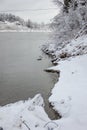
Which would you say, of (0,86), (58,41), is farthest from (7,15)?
(0,86)

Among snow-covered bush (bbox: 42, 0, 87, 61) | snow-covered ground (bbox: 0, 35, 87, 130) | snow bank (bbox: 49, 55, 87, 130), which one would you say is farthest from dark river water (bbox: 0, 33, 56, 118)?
snow-covered bush (bbox: 42, 0, 87, 61)

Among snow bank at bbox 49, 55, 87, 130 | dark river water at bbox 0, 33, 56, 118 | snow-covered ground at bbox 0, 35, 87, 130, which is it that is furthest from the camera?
dark river water at bbox 0, 33, 56, 118

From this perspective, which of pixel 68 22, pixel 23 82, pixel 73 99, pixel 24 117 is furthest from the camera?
pixel 68 22

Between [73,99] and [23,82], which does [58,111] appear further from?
[23,82]

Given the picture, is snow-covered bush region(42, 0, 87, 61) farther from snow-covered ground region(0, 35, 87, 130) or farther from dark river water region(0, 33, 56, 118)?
snow-covered ground region(0, 35, 87, 130)

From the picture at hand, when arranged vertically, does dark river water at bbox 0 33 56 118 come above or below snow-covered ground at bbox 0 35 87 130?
below

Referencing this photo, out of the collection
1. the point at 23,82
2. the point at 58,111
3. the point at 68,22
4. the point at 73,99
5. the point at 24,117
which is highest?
the point at 24,117

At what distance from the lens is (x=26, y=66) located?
66.7ft

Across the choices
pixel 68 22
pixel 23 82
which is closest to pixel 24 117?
pixel 23 82

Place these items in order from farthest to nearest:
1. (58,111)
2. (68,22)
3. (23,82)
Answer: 1. (68,22)
2. (23,82)
3. (58,111)

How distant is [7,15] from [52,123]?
6630 inches

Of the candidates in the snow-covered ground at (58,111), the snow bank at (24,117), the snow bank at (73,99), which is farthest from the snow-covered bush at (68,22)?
the snow bank at (24,117)

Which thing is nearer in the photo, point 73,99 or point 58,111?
point 58,111

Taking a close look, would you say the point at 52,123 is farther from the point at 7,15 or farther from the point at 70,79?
the point at 7,15
